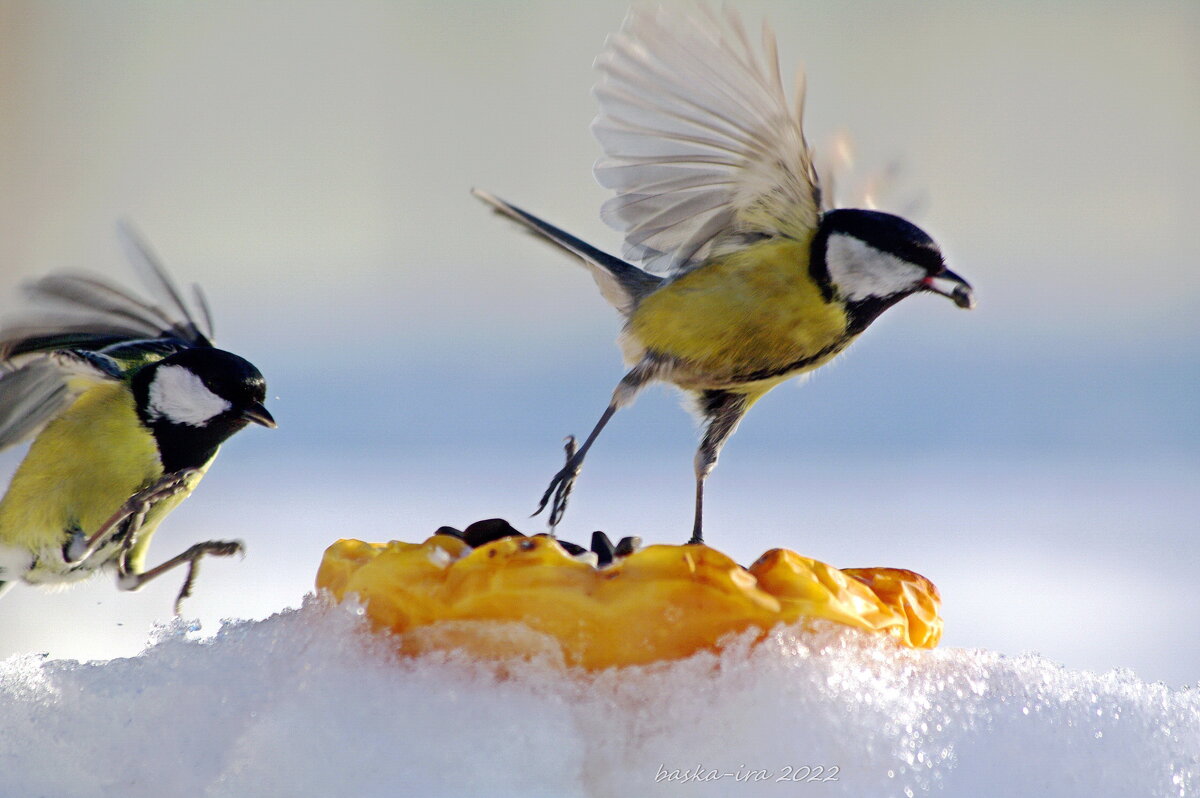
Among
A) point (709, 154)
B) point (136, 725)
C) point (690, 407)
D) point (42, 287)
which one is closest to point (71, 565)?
point (42, 287)

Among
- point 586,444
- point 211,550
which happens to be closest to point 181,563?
point 211,550

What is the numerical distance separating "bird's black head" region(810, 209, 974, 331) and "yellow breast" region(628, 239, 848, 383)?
0.05 feet

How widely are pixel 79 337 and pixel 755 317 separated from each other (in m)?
0.65

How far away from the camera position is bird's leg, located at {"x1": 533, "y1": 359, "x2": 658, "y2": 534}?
0.84 m

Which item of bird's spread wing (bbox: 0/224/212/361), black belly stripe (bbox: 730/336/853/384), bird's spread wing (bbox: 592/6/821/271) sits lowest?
black belly stripe (bbox: 730/336/853/384)

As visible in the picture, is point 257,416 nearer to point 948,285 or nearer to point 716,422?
point 716,422

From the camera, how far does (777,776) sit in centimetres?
56

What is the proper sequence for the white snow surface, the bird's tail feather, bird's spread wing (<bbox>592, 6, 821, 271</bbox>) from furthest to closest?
the bird's tail feather, bird's spread wing (<bbox>592, 6, 821, 271</bbox>), the white snow surface

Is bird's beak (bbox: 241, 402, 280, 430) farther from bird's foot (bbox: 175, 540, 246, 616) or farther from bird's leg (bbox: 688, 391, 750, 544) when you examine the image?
bird's leg (bbox: 688, 391, 750, 544)

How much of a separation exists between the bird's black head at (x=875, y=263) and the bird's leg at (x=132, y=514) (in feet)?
2.00

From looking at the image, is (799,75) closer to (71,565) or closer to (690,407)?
(690,407)

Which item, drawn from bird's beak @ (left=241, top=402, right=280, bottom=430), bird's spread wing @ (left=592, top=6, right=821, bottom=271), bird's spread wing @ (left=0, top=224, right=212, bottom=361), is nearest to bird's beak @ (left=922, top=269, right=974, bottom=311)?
bird's spread wing @ (left=592, top=6, right=821, bottom=271)

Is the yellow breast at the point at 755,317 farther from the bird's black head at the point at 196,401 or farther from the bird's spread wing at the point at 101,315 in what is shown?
the bird's spread wing at the point at 101,315

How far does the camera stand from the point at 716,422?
974 mm
